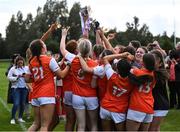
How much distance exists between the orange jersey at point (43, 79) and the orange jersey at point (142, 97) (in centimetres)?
152

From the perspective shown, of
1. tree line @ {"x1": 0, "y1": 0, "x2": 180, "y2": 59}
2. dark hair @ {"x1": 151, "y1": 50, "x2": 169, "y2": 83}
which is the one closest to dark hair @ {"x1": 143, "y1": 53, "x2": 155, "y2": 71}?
dark hair @ {"x1": 151, "y1": 50, "x2": 169, "y2": 83}

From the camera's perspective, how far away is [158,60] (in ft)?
25.4

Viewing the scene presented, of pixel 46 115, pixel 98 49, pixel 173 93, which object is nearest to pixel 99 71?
pixel 98 49

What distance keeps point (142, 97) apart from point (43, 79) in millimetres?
1831

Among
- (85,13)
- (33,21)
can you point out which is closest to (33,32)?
(33,21)

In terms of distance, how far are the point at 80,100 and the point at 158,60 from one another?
1492 millimetres

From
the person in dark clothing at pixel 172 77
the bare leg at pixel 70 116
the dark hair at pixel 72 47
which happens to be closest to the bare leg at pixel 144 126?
the bare leg at pixel 70 116

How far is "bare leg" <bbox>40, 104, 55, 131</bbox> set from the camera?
818 cm

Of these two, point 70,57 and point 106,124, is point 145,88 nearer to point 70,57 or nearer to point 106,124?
point 106,124

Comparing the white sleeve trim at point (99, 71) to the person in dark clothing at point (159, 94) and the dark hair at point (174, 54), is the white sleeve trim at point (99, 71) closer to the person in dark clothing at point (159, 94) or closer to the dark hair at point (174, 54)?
the person in dark clothing at point (159, 94)

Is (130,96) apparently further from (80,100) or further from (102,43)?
(102,43)

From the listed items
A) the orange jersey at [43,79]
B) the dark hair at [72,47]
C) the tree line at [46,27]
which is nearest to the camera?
the orange jersey at [43,79]

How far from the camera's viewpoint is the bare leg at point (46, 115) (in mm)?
8182

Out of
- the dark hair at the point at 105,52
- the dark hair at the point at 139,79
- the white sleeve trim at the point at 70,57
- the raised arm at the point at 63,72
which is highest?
the dark hair at the point at 105,52
